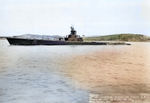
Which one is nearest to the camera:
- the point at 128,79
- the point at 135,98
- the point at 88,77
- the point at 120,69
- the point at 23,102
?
the point at 23,102

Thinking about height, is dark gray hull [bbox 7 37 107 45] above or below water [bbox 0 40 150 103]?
above

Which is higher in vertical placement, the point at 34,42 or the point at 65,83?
the point at 34,42

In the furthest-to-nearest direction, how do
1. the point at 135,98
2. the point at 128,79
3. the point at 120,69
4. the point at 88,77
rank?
the point at 120,69
the point at 88,77
the point at 128,79
the point at 135,98

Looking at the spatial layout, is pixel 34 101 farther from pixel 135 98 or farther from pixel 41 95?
pixel 135 98

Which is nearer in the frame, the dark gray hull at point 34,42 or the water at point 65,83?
the water at point 65,83

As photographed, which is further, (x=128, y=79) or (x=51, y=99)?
(x=128, y=79)

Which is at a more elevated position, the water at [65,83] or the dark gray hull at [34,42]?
the dark gray hull at [34,42]

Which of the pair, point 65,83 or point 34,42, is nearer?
point 65,83

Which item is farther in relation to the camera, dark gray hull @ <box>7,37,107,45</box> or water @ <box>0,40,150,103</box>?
dark gray hull @ <box>7,37,107,45</box>

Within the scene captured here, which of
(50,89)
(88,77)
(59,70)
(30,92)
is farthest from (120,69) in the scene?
(30,92)

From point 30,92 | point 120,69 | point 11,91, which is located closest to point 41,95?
point 30,92
